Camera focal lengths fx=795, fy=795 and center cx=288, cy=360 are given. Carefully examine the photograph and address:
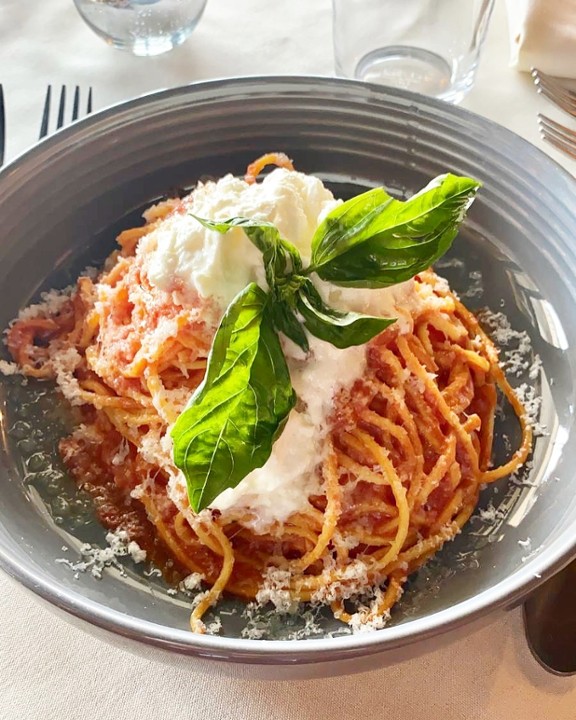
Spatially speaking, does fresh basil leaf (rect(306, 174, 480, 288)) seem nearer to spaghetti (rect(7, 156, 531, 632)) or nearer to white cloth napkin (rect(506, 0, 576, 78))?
spaghetti (rect(7, 156, 531, 632))

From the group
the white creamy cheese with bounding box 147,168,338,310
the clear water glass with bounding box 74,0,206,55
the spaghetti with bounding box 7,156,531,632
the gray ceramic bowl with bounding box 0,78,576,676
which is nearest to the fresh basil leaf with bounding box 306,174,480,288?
→ the white creamy cheese with bounding box 147,168,338,310

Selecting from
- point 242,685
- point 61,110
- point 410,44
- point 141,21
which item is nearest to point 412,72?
point 410,44

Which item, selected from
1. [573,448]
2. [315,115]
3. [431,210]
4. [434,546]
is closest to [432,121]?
[315,115]

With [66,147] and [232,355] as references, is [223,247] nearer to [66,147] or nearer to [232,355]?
[232,355]

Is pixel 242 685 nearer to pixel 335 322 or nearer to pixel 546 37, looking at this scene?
pixel 335 322

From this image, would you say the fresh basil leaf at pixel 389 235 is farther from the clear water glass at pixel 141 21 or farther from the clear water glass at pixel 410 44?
the clear water glass at pixel 141 21

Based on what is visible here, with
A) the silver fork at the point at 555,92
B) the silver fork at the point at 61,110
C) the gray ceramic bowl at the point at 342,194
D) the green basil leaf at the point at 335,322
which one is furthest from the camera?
the silver fork at the point at 555,92

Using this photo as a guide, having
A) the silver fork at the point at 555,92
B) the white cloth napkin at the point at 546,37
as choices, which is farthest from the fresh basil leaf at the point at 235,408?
the white cloth napkin at the point at 546,37
